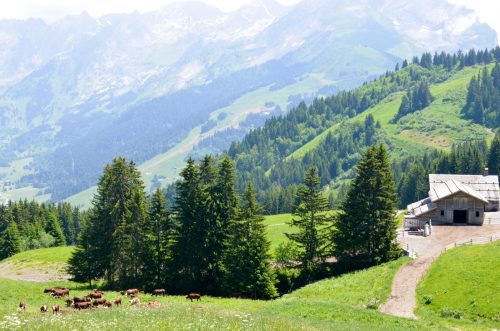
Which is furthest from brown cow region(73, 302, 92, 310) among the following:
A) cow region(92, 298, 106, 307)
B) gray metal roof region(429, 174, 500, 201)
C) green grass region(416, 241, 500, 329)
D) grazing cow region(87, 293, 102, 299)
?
gray metal roof region(429, 174, 500, 201)

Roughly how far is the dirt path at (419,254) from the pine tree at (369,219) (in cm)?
428

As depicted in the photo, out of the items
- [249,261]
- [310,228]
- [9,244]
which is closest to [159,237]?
[249,261]

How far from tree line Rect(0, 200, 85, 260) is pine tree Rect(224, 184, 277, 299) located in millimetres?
80587

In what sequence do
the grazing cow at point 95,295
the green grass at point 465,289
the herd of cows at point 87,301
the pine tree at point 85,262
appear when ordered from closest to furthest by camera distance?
the herd of cows at point 87,301, the green grass at point 465,289, the grazing cow at point 95,295, the pine tree at point 85,262

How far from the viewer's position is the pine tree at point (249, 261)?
6184cm

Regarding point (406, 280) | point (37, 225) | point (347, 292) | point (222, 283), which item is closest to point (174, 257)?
point (222, 283)

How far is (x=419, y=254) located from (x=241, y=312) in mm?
32759

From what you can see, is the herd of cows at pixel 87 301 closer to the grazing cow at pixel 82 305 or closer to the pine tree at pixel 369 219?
the grazing cow at pixel 82 305

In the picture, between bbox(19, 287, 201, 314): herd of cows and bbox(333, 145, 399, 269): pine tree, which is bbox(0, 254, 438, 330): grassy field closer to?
bbox(19, 287, 201, 314): herd of cows

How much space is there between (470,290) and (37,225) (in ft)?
415

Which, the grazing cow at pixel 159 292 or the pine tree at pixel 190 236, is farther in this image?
the pine tree at pixel 190 236

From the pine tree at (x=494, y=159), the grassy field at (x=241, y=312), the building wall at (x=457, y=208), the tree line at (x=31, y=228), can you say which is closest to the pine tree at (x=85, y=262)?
the grassy field at (x=241, y=312)

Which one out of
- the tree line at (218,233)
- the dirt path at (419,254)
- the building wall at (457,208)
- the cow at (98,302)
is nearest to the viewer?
the cow at (98,302)

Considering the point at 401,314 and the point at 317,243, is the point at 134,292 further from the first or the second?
the point at 401,314
